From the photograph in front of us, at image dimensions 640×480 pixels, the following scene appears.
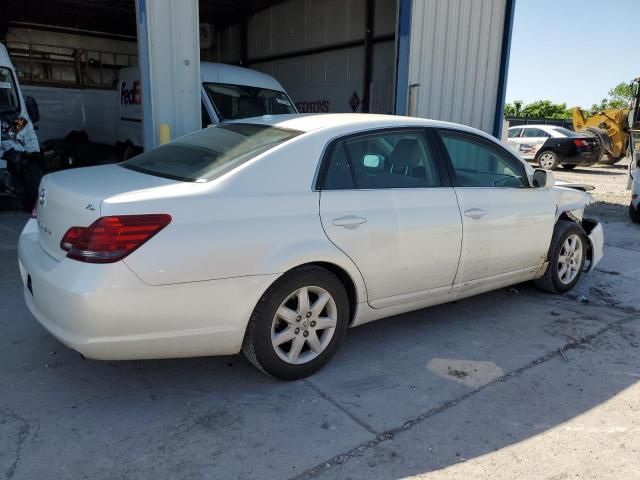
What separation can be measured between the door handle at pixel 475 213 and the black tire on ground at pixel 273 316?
1.14 meters

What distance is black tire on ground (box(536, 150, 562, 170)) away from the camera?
1739cm

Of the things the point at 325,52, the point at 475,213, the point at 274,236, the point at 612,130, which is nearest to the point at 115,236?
the point at 274,236

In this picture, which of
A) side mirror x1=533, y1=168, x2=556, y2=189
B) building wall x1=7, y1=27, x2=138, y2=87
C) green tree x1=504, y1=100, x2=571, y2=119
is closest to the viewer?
side mirror x1=533, y1=168, x2=556, y2=189

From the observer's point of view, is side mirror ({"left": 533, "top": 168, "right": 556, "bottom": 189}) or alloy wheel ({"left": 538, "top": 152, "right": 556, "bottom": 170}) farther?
alloy wheel ({"left": 538, "top": 152, "right": 556, "bottom": 170})

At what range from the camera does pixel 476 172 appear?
4.16m

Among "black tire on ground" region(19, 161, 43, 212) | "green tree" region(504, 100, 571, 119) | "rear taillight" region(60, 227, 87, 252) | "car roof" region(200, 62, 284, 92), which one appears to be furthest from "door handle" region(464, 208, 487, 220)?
"green tree" region(504, 100, 571, 119)

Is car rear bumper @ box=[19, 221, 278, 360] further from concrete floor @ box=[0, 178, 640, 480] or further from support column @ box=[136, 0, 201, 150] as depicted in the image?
support column @ box=[136, 0, 201, 150]

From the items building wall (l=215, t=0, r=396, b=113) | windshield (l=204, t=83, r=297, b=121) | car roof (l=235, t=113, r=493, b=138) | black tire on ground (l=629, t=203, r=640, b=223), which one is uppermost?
building wall (l=215, t=0, r=396, b=113)

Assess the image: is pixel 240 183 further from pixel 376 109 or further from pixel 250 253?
pixel 376 109

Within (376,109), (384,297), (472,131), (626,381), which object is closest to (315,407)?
(384,297)

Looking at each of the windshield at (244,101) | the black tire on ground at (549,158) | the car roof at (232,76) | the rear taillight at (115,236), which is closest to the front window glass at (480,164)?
the rear taillight at (115,236)

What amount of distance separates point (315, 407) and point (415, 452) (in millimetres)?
613

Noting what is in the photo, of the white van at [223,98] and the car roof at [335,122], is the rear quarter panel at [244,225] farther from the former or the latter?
the white van at [223,98]

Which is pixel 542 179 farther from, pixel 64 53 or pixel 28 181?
pixel 64 53
